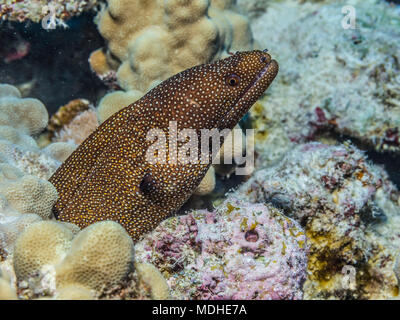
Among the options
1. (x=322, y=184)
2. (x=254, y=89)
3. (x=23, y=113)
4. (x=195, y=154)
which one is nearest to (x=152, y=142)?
(x=195, y=154)

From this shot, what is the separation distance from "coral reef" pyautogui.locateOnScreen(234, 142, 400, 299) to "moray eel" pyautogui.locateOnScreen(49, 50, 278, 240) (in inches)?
43.7

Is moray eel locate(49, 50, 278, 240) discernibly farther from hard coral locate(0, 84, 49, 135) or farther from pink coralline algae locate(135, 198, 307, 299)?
hard coral locate(0, 84, 49, 135)

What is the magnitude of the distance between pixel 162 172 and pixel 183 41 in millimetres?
2441

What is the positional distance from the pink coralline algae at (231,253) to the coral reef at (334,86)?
2.73 meters

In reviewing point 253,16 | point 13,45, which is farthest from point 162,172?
point 253,16

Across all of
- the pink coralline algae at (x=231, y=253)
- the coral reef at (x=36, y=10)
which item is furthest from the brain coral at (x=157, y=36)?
the pink coralline algae at (x=231, y=253)

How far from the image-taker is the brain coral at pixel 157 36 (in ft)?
16.3

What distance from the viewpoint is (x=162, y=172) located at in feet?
11.9

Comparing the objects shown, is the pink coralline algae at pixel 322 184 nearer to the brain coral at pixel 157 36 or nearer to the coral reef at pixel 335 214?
the coral reef at pixel 335 214
